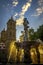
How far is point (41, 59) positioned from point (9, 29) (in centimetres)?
1125

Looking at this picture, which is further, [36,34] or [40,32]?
[36,34]

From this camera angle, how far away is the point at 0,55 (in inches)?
745

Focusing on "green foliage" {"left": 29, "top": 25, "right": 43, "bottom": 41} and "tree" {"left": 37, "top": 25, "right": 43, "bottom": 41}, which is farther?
"green foliage" {"left": 29, "top": 25, "right": 43, "bottom": 41}

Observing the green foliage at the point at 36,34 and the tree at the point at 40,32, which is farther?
the green foliage at the point at 36,34

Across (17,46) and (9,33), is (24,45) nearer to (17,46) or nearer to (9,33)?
(17,46)

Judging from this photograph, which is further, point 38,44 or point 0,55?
point 0,55

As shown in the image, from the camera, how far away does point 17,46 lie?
1291 cm

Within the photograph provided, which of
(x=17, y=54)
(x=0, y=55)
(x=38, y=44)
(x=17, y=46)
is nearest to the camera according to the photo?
(x=38, y=44)

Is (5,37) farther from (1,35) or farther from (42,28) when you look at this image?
(42,28)

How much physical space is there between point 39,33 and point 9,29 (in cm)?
623

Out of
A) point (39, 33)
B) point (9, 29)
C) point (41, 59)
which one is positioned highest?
point (9, 29)

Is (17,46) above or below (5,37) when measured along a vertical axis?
below

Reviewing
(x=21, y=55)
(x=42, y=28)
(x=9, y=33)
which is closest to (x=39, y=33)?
(x=42, y=28)

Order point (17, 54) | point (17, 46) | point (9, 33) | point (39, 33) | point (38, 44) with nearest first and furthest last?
point (38, 44), point (17, 46), point (17, 54), point (39, 33), point (9, 33)
